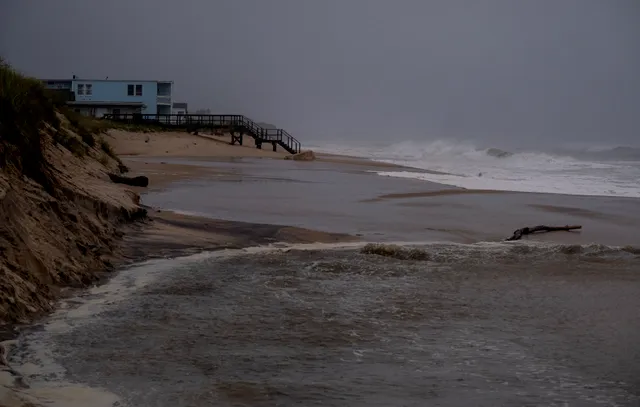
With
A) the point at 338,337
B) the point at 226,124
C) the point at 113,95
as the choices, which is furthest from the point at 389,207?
the point at 113,95

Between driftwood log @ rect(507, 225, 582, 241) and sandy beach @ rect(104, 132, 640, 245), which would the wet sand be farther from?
driftwood log @ rect(507, 225, 582, 241)

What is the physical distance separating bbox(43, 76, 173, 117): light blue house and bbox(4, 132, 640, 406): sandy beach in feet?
159

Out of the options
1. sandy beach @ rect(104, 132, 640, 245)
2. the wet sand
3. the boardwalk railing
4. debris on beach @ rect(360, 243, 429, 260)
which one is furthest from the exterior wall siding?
debris on beach @ rect(360, 243, 429, 260)

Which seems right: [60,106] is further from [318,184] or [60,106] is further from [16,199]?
[16,199]

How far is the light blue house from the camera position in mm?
58406

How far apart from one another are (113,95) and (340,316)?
56640mm

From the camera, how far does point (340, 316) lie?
617cm

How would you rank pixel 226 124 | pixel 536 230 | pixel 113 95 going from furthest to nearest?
pixel 113 95 → pixel 226 124 → pixel 536 230

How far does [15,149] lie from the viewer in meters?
7.63

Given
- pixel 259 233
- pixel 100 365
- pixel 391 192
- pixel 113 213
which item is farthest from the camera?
pixel 391 192

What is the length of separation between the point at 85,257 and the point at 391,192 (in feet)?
43.2

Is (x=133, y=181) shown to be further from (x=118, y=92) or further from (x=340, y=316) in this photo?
(x=118, y=92)

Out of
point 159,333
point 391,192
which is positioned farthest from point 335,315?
point 391,192

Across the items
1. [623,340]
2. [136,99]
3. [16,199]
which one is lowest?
[623,340]
